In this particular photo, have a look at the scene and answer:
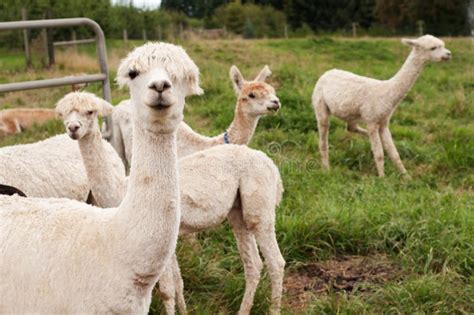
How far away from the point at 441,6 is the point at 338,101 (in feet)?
80.4

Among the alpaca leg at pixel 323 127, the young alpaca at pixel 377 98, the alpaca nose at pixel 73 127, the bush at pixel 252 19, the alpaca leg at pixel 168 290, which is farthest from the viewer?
the bush at pixel 252 19

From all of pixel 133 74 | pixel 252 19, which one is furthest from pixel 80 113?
pixel 252 19

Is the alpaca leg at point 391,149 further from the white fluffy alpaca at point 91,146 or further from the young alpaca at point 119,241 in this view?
the young alpaca at point 119,241

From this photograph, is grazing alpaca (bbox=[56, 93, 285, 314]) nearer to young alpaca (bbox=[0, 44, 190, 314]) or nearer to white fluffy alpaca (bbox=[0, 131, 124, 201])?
white fluffy alpaca (bbox=[0, 131, 124, 201])

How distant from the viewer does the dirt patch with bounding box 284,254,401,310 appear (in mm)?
4969

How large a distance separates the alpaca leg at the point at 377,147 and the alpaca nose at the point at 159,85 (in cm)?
624

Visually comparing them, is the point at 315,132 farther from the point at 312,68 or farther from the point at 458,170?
the point at 312,68

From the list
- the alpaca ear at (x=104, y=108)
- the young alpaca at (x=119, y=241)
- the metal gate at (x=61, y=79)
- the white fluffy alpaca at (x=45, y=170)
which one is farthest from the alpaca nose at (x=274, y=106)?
the young alpaca at (x=119, y=241)

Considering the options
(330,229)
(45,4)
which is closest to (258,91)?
(330,229)

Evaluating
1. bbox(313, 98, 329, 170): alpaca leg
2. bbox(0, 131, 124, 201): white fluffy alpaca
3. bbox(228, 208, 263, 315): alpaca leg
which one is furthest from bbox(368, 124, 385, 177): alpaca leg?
bbox(0, 131, 124, 201): white fluffy alpaca

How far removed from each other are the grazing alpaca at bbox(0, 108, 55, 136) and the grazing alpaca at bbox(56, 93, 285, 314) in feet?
18.4

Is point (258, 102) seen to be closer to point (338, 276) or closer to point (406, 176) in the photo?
point (338, 276)

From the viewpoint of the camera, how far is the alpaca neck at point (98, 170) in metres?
4.63

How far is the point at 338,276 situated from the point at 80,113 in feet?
7.21
